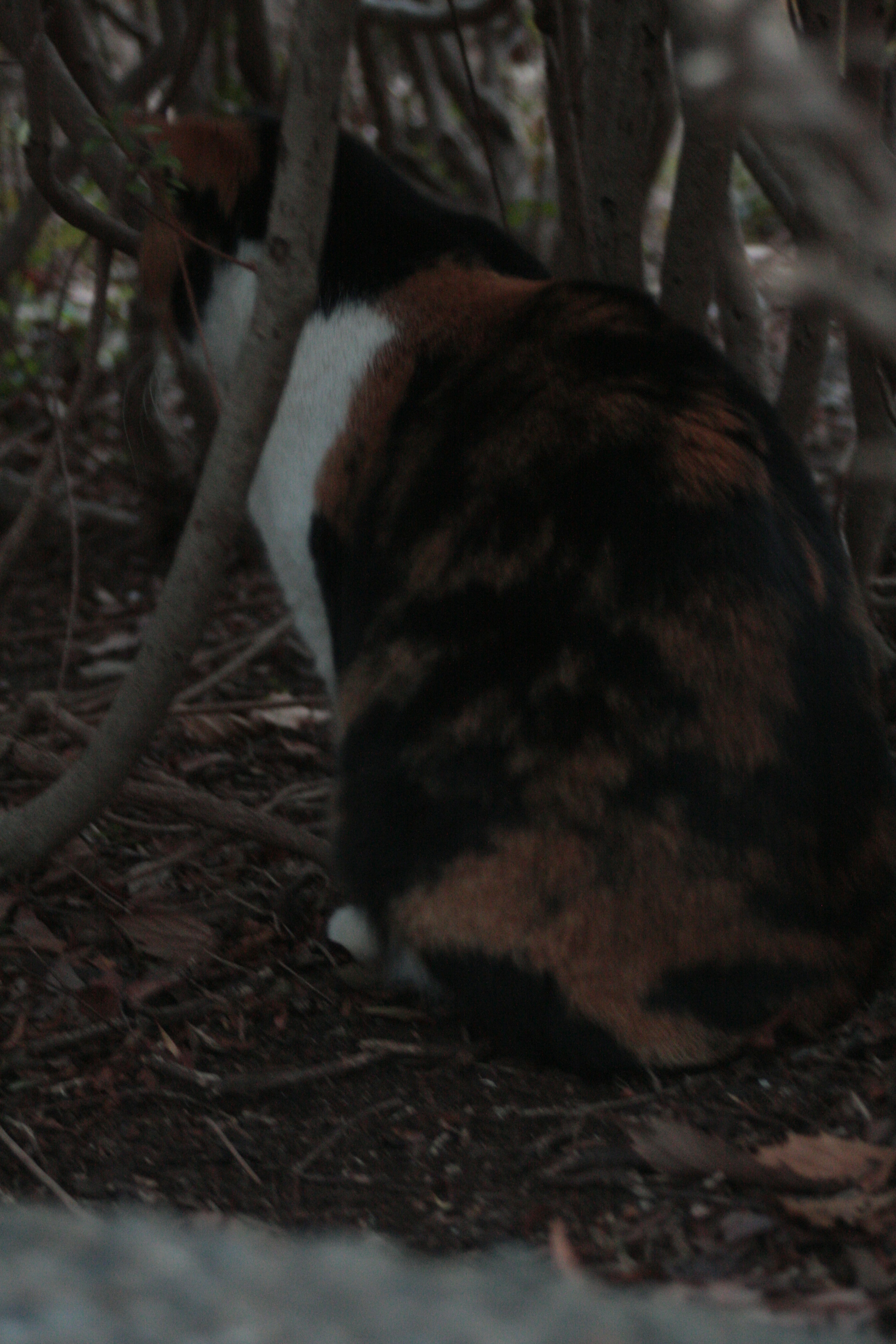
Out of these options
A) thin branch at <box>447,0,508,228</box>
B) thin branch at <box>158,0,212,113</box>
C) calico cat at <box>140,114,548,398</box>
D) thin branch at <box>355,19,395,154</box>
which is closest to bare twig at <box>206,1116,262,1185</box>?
calico cat at <box>140,114,548,398</box>

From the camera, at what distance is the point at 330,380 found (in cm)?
269

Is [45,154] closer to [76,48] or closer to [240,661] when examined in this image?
[76,48]

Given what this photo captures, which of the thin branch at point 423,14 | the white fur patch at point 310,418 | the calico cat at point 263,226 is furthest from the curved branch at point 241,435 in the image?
the thin branch at point 423,14

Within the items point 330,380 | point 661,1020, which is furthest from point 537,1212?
point 330,380

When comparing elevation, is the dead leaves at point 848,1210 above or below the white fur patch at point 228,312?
below

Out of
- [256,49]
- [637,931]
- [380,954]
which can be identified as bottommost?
[380,954]

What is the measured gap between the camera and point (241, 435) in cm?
218

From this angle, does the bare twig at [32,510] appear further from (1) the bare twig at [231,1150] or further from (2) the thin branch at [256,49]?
(2) the thin branch at [256,49]

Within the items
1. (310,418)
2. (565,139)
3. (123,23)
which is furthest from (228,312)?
(123,23)

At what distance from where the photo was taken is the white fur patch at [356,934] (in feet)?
8.11

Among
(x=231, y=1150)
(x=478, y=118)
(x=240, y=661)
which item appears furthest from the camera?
(x=240, y=661)

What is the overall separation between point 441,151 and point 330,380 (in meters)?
3.69

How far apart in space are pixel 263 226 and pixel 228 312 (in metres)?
0.20

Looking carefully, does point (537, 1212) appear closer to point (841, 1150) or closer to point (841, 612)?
point (841, 1150)
